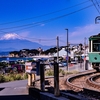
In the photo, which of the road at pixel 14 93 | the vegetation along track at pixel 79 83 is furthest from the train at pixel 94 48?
the road at pixel 14 93

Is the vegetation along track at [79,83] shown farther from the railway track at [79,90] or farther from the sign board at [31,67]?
the sign board at [31,67]

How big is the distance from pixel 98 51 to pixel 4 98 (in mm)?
15326

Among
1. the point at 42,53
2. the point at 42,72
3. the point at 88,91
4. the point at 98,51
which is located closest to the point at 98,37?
the point at 98,51

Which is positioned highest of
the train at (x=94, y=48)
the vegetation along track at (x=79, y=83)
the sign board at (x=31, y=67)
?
the train at (x=94, y=48)

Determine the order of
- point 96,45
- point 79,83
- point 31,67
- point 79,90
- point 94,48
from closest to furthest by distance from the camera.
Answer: point 31,67
point 79,90
point 79,83
point 96,45
point 94,48

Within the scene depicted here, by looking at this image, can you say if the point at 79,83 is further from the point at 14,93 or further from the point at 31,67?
the point at 14,93

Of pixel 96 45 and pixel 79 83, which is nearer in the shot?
pixel 79 83

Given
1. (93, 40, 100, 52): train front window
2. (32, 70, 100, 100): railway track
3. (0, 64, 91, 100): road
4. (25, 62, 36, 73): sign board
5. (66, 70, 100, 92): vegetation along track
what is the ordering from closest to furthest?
(32, 70, 100, 100): railway track
(0, 64, 91, 100): road
(25, 62, 36, 73): sign board
(66, 70, 100, 92): vegetation along track
(93, 40, 100, 52): train front window

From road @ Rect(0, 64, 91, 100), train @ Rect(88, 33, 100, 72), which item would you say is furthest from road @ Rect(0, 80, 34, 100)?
train @ Rect(88, 33, 100, 72)

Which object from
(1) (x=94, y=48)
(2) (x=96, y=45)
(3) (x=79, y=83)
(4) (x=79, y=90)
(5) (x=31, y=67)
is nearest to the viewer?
(5) (x=31, y=67)

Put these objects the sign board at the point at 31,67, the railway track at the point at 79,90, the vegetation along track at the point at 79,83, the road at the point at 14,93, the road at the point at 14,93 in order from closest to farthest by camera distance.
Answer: the railway track at the point at 79,90
the road at the point at 14,93
the road at the point at 14,93
the sign board at the point at 31,67
the vegetation along track at the point at 79,83

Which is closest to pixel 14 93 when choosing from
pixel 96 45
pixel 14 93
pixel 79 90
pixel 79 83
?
pixel 14 93

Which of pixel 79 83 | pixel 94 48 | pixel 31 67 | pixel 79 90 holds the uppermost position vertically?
pixel 94 48

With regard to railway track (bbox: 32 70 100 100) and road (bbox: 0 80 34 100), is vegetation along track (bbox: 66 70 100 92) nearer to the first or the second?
railway track (bbox: 32 70 100 100)
